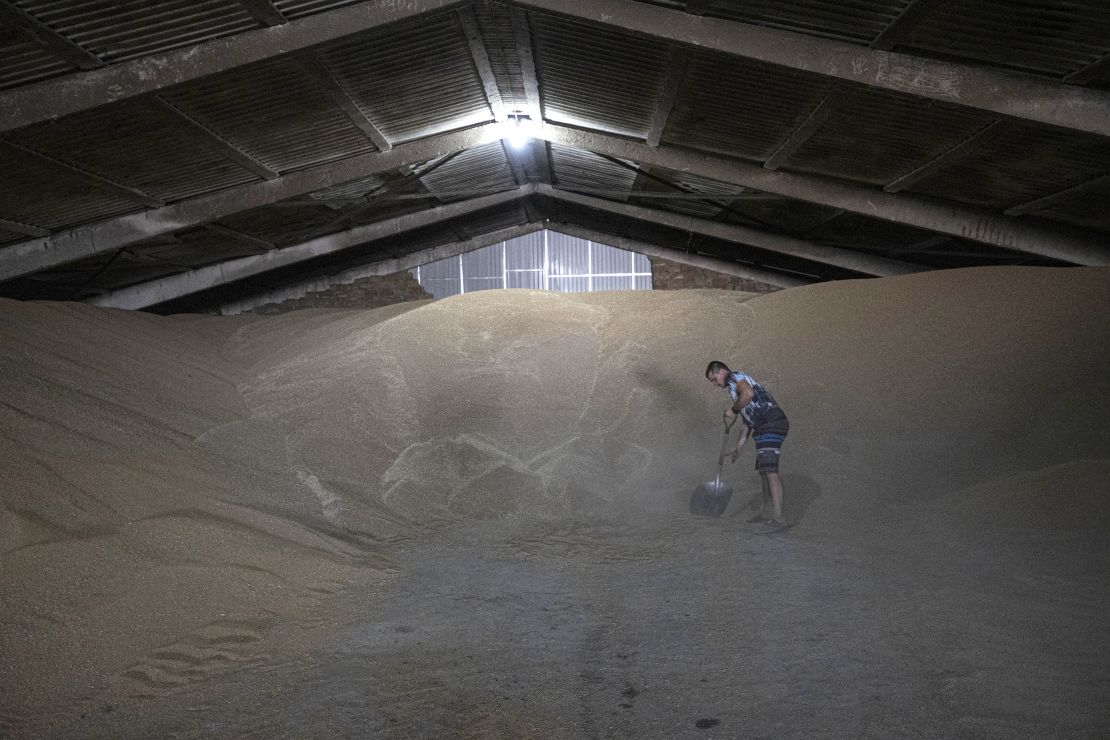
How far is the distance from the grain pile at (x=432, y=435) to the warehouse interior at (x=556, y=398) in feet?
0.15

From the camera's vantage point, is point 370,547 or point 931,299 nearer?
point 370,547

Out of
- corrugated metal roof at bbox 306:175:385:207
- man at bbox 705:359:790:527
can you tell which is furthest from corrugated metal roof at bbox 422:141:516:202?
man at bbox 705:359:790:527

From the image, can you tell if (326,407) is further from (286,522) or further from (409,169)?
(409,169)

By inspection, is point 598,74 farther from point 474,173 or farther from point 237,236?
point 237,236

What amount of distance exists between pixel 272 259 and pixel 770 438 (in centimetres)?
1405

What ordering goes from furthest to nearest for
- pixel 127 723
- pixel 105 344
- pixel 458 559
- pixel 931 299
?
pixel 931 299 < pixel 105 344 < pixel 458 559 < pixel 127 723

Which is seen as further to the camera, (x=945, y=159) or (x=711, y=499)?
(x=945, y=159)

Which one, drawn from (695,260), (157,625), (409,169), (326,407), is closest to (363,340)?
(326,407)

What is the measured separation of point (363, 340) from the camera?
12.2 meters

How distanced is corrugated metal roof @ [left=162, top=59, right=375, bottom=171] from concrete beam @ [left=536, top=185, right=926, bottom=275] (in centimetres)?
709

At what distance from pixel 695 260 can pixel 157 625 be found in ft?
60.9

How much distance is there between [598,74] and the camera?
1097 centimetres

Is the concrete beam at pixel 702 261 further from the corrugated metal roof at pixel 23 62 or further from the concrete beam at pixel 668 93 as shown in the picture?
the corrugated metal roof at pixel 23 62

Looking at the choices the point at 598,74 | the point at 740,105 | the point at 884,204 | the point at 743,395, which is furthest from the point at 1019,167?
the point at 743,395
